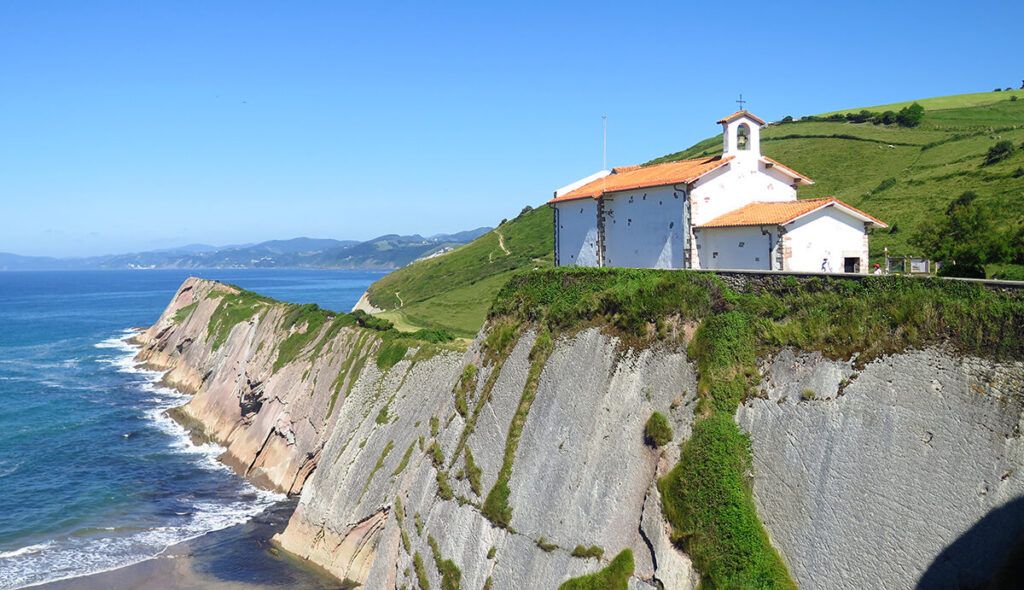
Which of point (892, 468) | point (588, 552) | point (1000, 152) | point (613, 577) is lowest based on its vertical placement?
point (613, 577)

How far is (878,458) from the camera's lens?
57.4 ft

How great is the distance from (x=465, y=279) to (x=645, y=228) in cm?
7208

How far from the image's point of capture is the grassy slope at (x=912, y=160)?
206 feet

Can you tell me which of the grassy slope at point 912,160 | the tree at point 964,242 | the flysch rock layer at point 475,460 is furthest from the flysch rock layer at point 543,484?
the grassy slope at point 912,160

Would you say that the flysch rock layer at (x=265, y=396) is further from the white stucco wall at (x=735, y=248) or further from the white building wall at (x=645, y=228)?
the white stucco wall at (x=735, y=248)

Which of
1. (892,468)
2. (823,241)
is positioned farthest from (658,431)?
(823,241)

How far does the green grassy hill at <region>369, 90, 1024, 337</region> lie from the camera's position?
65.0 m

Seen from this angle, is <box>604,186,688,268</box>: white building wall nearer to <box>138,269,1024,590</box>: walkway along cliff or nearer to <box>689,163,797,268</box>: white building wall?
<box>689,163,797,268</box>: white building wall

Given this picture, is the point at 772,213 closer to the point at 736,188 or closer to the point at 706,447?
the point at 736,188

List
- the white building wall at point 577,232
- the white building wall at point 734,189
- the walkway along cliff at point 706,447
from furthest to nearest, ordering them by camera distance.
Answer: the white building wall at point 577,232 → the white building wall at point 734,189 → the walkway along cliff at point 706,447

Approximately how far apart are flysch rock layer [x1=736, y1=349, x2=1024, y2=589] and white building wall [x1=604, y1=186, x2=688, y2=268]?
12773mm

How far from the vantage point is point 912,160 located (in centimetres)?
8288

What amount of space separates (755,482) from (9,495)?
47047 millimetres

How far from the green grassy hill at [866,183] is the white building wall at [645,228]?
88.9 feet
